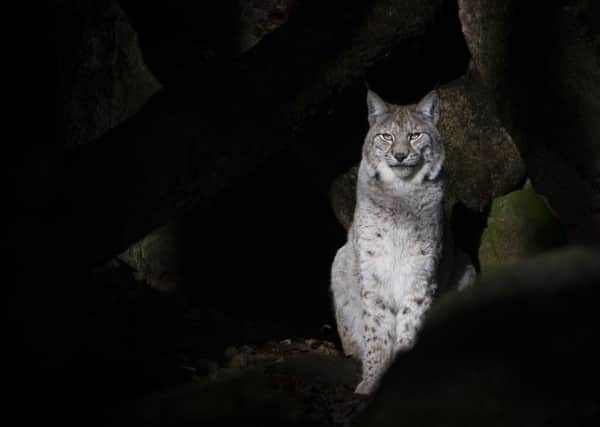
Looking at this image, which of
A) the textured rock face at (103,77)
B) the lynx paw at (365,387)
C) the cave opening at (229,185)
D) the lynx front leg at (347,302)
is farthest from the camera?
the textured rock face at (103,77)

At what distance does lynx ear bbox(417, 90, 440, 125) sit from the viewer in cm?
556

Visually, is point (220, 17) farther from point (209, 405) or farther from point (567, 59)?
point (209, 405)

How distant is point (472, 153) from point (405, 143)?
3.87 ft

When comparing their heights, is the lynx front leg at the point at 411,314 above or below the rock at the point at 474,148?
below

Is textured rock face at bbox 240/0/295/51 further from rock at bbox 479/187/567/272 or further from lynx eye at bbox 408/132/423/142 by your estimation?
rock at bbox 479/187/567/272

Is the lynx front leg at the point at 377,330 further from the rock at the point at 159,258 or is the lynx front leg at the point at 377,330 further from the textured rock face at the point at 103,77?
the textured rock face at the point at 103,77

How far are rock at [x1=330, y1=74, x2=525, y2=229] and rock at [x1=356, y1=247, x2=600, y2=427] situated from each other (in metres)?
3.77

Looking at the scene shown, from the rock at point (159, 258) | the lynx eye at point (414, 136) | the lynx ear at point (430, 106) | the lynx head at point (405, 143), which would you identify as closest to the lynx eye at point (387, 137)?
the lynx head at point (405, 143)

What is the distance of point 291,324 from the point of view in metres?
7.01

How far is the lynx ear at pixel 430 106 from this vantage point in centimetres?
556

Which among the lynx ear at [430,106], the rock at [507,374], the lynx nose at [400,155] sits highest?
the lynx ear at [430,106]

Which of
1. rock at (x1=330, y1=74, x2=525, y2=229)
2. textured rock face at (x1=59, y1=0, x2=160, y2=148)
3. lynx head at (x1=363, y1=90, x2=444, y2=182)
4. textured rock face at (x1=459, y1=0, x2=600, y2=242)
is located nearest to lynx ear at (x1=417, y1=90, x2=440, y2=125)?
lynx head at (x1=363, y1=90, x2=444, y2=182)

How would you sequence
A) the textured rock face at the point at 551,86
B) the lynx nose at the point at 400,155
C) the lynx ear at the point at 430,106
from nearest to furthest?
the lynx nose at the point at 400,155, the lynx ear at the point at 430,106, the textured rock face at the point at 551,86

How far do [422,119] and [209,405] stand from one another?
10.6 ft
